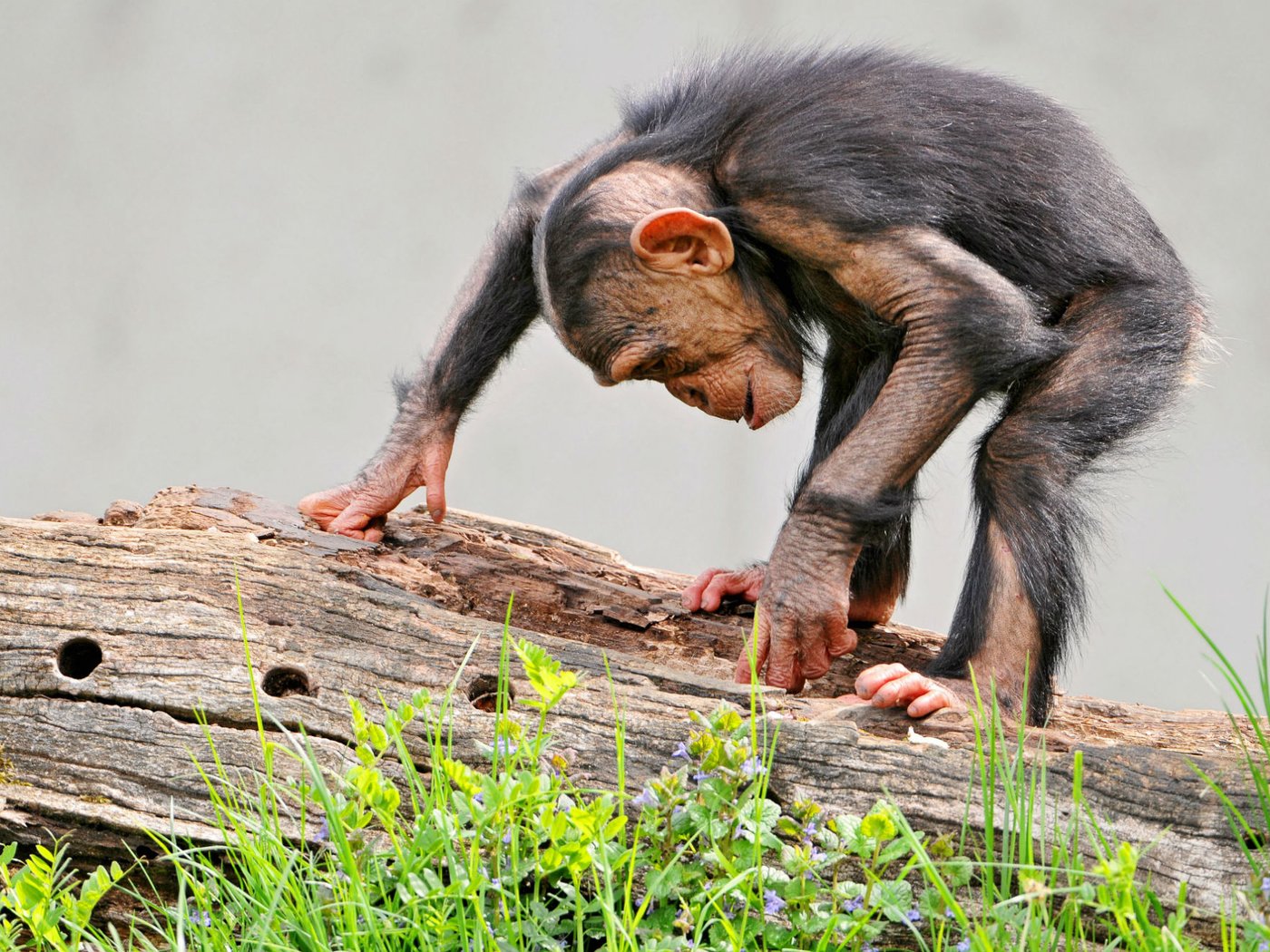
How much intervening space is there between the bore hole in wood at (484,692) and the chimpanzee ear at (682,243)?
3.08 feet

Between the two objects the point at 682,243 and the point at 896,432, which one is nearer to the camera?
the point at 896,432

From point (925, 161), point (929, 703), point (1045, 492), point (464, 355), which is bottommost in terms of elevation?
point (929, 703)

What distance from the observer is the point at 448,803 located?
5.98 ft

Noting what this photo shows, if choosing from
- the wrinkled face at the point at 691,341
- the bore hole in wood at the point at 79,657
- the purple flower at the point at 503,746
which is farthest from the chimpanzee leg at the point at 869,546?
the bore hole in wood at the point at 79,657

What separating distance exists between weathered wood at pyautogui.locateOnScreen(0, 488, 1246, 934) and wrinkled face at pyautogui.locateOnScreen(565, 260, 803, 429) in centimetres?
53

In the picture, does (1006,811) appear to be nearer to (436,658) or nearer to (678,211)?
(436,658)

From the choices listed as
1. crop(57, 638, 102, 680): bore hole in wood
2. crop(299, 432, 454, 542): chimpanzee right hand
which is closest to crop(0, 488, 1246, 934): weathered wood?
crop(57, 638, 102, 680): bore hole in wood

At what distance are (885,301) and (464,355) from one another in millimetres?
1126

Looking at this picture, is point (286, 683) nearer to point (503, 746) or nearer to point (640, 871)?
point (503, 746)

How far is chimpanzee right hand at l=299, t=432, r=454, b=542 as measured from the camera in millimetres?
3061

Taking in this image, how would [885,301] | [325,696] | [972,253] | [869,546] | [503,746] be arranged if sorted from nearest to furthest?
[503,746]
[325,696]
[885,301]
[972,253]
[869,546]

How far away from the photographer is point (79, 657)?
2256mm

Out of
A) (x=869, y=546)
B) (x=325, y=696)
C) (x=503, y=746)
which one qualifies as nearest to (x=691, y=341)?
(x=869, y=546)

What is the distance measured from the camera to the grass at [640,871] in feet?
5.00
